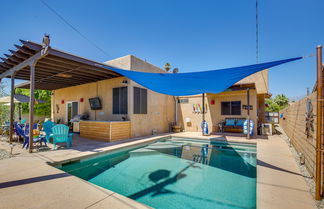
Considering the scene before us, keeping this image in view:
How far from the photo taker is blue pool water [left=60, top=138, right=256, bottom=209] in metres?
2.88

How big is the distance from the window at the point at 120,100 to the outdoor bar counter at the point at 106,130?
885mm

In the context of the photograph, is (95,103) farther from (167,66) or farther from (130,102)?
(167,66)

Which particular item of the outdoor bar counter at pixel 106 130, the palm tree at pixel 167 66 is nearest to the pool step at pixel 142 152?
the outdoor bar counter at pixel 106 130

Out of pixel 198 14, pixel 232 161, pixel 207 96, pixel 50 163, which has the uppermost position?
pixel 198 14

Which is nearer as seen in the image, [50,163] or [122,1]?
[50,163]

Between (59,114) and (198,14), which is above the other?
(198,14)

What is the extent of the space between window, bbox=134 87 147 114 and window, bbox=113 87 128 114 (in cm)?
55

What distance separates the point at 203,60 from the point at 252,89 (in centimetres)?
466

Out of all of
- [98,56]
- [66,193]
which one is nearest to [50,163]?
[66,193]

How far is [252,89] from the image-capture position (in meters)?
8.98

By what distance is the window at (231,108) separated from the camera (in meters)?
9.90

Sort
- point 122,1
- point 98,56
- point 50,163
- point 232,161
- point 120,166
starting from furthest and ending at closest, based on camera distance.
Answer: point 98,56 → point 122,1 → point 232,161 → point 120,166 → point 50,163

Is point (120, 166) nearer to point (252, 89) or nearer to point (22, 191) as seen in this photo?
point (22, 191)

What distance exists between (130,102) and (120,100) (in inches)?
26.5
